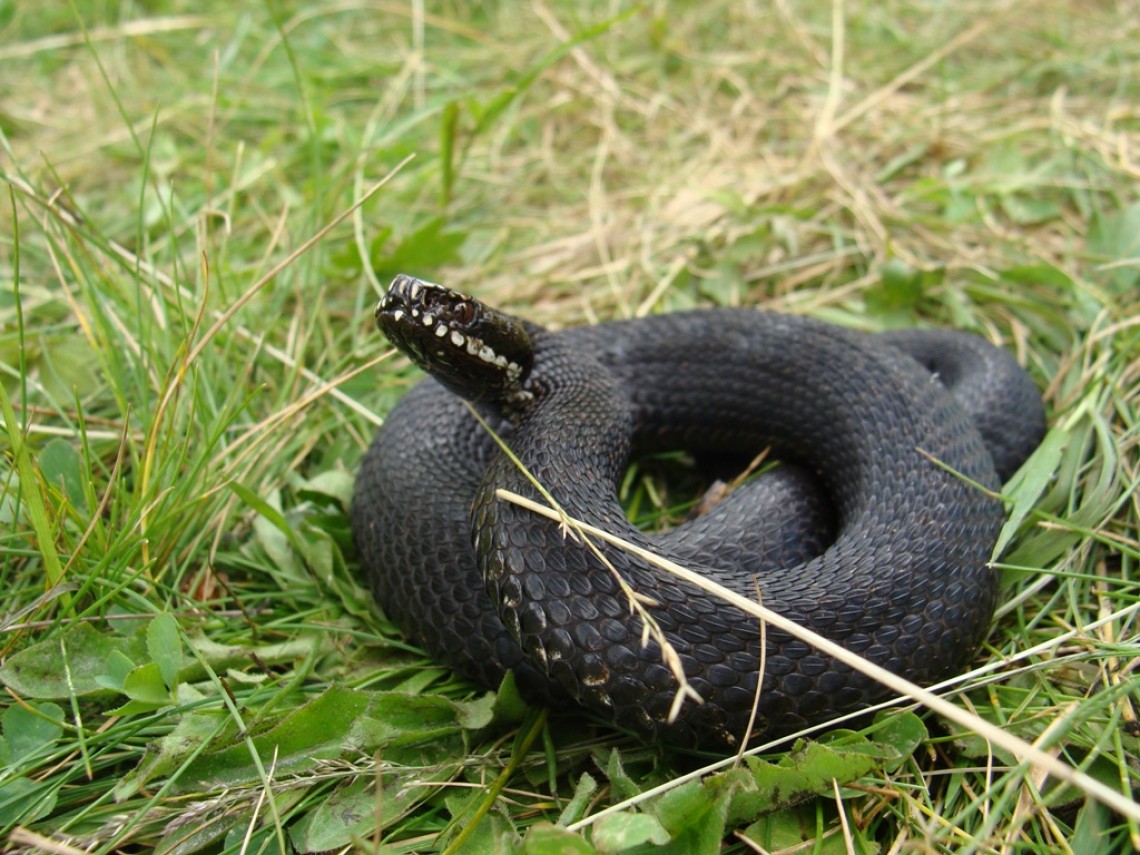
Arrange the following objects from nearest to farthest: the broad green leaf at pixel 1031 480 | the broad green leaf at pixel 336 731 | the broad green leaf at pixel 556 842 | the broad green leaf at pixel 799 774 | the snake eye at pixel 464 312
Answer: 1. the broad green leaf at pixel 556 842
2. the broad green leaf at pixel 799 774
3. the broad green leaf at pixel 336 731
4. the broad green leaf at pixel 1031 480
5. the snake eye at pixel 464 312

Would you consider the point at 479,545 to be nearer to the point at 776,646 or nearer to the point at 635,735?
the point at 635,735

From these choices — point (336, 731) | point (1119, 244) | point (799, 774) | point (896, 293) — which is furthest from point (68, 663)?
point (1119, 244)

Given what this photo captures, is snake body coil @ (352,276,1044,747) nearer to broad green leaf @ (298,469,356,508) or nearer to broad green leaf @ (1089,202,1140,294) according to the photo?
broad green leaf @ (298,469,356,508)

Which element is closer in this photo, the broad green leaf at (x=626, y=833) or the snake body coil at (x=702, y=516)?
the broad green leaf at (x=626, y=833)

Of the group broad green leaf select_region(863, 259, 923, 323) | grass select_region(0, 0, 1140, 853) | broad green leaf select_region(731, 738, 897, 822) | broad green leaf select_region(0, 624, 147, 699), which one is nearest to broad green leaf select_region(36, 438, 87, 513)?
grass select_region(0, 0, 1140, 853)

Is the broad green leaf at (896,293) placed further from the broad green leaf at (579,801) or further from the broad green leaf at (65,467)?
the broad green leaf at (65,467)

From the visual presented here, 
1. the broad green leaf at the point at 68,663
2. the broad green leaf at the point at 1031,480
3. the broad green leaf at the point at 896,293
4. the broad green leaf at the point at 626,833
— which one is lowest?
the broad green leaf at the point at 626,833

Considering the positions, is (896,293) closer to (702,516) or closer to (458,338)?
(702,516)

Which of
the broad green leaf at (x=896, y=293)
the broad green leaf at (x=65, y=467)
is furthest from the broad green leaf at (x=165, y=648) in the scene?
the broad green leaf at (x=896, y=293)
